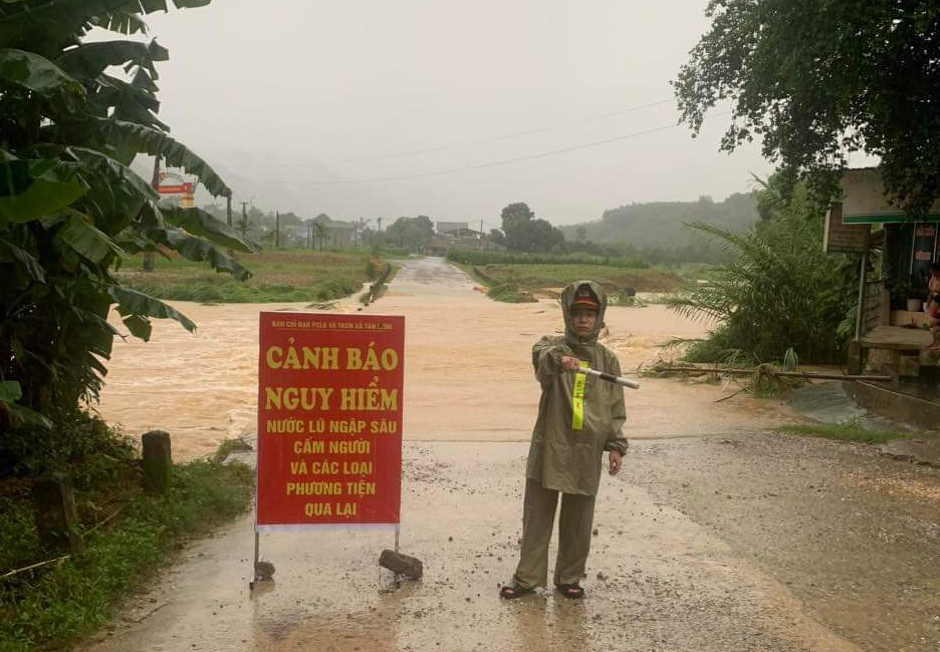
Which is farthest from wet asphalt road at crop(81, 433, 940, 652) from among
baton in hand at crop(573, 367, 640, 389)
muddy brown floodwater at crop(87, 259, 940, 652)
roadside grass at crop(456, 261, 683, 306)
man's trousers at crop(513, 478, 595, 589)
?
roadside grass at crop(456, 261, 683, 306)

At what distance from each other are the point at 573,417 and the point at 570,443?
6.0 inches

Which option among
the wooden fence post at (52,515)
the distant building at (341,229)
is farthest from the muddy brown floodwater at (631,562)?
the distant building at (341,229)

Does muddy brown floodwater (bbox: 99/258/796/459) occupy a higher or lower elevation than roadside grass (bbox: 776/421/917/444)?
lower

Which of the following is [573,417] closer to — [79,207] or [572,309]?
[572,309]

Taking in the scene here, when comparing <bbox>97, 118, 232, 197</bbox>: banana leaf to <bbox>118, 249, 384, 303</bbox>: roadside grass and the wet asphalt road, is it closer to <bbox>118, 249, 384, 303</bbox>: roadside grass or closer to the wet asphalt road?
the wet asphalt road

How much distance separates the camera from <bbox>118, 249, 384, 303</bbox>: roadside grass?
134ft

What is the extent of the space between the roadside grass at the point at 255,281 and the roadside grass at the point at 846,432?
979 inches

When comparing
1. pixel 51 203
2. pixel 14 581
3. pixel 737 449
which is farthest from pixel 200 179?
pixel 737 449

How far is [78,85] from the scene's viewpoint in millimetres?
5574

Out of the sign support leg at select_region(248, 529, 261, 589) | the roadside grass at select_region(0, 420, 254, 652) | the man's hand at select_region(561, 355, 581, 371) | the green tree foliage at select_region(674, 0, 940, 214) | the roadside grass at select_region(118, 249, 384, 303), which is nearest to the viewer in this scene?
the roadside grass at select_region(0, 420, 254, 652)

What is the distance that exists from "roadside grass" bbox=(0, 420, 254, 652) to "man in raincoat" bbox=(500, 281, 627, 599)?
7.31 ft

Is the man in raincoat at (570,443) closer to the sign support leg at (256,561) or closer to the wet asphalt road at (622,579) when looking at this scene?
the wet asphalt road at (622,579)

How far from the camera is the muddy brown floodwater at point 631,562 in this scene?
449 cm

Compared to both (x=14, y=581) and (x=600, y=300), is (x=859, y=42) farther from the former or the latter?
(x=14, y=581)
